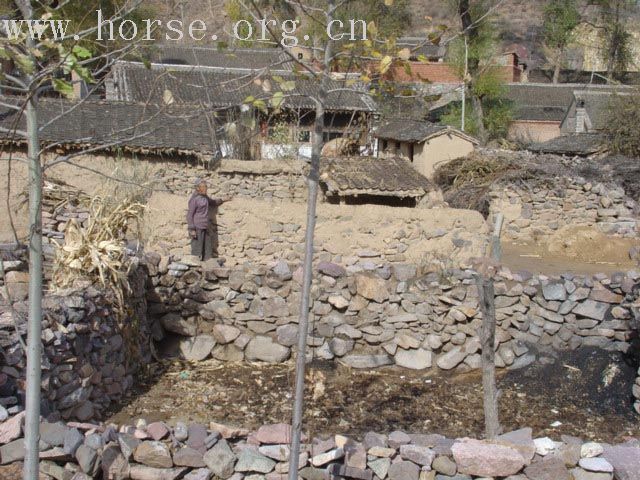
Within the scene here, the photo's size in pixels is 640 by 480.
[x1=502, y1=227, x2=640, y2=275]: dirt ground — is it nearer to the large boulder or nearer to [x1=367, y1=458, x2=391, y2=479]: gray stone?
Result: the large boulder

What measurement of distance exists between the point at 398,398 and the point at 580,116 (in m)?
24.6

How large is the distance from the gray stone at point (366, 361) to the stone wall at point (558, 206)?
30.5 feet

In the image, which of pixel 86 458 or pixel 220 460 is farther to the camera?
pixel 220 460

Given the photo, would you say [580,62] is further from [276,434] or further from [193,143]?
[276,434]

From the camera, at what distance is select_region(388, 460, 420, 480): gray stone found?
15.3 ft

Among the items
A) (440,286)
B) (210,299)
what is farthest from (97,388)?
(440,286)

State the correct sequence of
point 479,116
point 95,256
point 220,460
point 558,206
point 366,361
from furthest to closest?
point 479,116 → point 558,206 → point 366,361 → point 95,256 → point 220,460

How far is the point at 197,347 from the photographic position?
8.80 m

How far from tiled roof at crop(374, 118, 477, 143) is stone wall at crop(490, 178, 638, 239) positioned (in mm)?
4065

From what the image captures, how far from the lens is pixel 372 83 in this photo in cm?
382

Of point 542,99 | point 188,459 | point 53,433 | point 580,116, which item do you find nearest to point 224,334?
point 188,459

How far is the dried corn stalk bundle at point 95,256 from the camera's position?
7164 millimetres

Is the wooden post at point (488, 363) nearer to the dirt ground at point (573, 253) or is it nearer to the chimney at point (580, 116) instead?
the dirt ground at point (573, 253)

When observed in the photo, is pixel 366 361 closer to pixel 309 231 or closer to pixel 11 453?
pixel 11 453
